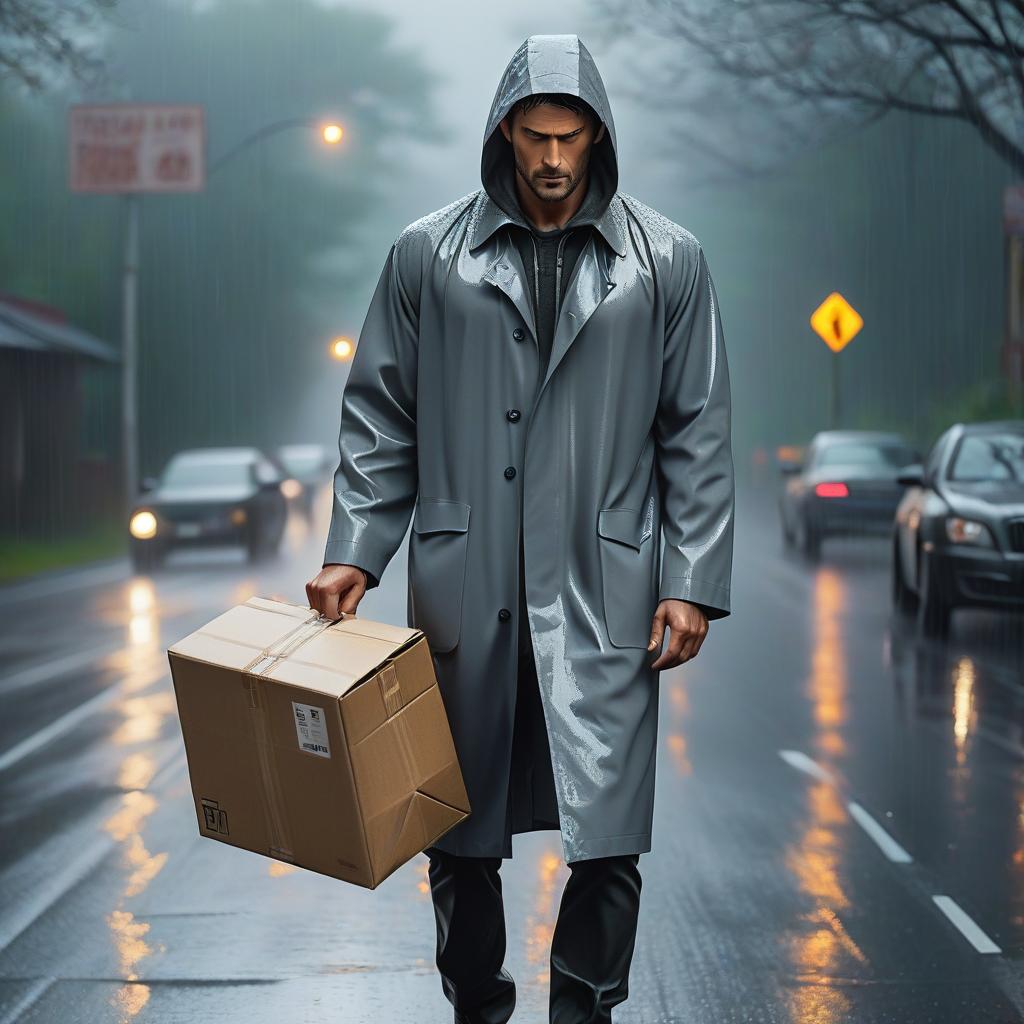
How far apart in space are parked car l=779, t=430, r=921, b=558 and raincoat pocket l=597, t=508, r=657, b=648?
1701 cm

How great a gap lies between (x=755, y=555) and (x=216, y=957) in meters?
18.0

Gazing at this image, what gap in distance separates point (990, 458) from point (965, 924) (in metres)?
8.82

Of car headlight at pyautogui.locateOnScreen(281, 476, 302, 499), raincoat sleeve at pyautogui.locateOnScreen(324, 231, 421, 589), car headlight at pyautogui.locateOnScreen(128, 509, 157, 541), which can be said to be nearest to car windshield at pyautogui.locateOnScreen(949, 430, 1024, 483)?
raincoat sleeve at pyautogui.locateOnScreen(324, 231, 421, 589)

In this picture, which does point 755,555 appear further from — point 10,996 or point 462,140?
point 462,140

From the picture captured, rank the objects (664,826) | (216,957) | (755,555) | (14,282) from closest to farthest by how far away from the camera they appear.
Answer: (216,957), (664,826), (755,555), (14,282)

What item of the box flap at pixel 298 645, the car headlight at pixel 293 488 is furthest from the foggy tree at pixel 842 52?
the box flap at pixel 298 645

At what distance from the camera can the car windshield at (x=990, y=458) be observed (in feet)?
45.9

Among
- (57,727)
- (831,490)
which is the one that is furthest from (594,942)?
(831,490)

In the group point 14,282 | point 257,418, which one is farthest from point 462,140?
point 14,282

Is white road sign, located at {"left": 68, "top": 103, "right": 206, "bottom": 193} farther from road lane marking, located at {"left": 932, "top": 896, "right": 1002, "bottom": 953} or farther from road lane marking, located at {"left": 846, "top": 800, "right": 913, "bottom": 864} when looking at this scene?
road lane marking, located at {"left": 932, "top": 896, "right": 1002, "bottom": 953}

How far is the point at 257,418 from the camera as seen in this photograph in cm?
5841

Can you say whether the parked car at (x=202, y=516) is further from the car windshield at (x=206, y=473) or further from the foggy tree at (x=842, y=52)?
the foggy tree at (x=842, y=52)

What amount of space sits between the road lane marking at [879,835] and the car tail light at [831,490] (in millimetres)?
14740

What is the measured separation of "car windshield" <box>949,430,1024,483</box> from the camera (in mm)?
13984
